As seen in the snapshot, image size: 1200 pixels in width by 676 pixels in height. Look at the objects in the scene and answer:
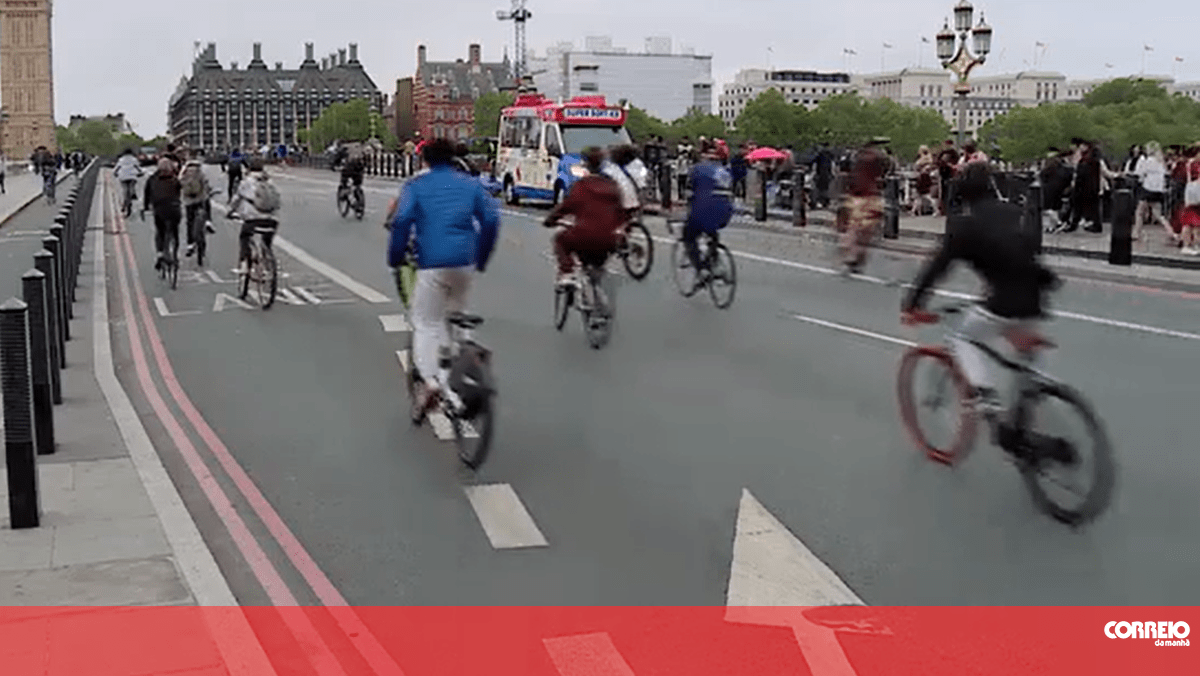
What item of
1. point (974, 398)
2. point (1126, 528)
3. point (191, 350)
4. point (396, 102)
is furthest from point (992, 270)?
point (396, 102)

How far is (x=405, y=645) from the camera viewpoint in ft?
18.5

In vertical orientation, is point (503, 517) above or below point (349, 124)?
below

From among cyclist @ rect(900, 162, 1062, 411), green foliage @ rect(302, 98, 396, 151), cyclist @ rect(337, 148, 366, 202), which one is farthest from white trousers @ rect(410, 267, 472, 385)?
green foliage @ rect(302, 98, 396, 151)

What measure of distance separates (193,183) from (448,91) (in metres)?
156

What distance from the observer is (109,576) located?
20.9ft

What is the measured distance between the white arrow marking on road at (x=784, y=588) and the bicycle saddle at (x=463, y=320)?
2113mm

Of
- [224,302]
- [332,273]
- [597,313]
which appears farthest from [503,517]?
[332,273]

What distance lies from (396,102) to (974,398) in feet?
634

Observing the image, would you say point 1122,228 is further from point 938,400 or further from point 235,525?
point 235,525

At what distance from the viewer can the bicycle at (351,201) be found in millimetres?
34156

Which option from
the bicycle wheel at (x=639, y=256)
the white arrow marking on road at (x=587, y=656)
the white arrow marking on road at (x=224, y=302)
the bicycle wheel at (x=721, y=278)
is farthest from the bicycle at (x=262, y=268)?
the white arrow marking on road at (x=587, y=656)

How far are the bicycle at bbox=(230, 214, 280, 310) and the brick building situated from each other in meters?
152

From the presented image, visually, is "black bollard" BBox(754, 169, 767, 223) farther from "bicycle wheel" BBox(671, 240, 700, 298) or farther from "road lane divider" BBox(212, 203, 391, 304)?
"bicycle wheel" BBox(671, 240, 700, 298)

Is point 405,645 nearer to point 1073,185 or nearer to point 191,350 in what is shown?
point 191,350
